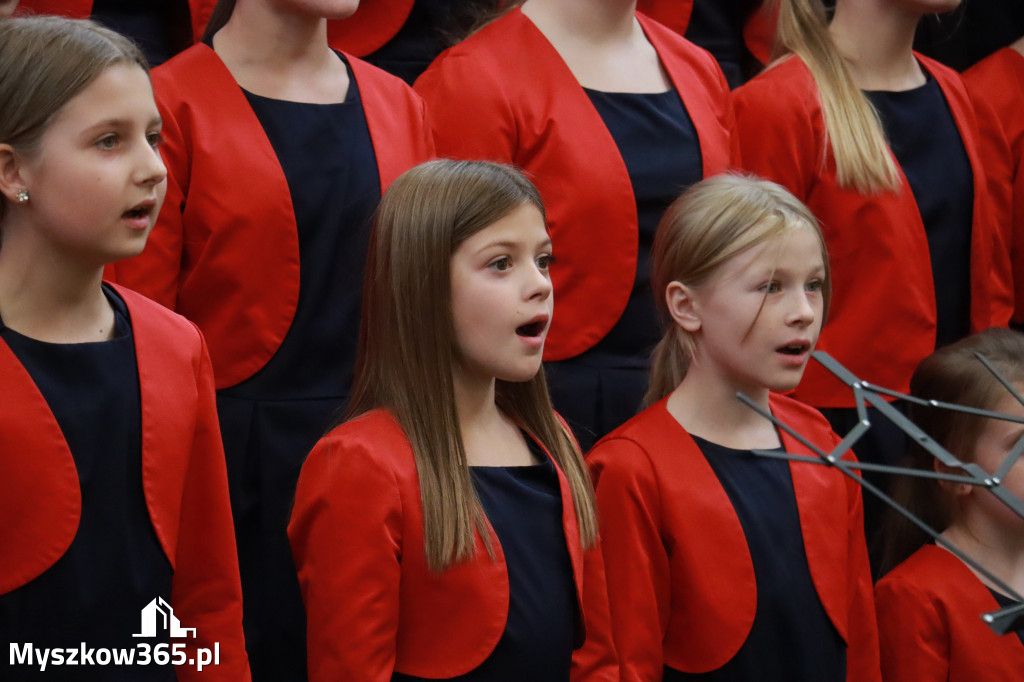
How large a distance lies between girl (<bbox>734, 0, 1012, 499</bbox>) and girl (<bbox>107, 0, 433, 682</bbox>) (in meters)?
0.72

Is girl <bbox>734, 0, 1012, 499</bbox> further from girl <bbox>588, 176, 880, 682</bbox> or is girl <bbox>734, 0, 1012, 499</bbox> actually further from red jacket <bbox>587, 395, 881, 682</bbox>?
red jacket <bbox>587, 395, 881, 682</bbox>

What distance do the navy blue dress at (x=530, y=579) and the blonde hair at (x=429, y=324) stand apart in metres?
0.04

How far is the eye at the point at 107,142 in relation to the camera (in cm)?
141

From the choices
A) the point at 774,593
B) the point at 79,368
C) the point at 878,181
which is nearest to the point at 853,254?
the point at 878,181

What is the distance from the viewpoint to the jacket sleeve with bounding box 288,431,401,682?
59.1 inches

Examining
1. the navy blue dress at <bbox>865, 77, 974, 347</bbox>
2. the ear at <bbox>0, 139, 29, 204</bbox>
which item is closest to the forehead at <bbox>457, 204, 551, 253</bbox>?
the ear at <bbox>0, 139, 29, 204</bbox>

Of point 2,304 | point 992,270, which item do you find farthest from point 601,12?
point 2,304

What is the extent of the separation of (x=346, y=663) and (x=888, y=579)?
0.93 metres

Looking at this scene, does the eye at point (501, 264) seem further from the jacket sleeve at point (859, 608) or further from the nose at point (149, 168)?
the jacket sleeve at point (859, 608)

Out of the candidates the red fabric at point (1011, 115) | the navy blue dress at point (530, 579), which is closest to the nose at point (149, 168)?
the navy blue dress at point (530, 579)

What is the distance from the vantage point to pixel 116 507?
143 cm

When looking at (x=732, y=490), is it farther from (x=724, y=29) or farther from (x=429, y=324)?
(x=724, y=29)

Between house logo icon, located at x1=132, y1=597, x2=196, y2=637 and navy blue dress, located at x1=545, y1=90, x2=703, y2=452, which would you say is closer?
house logo icon, located at x1=132, y1=597, x2=196, y2=637

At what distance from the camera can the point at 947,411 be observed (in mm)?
2121
